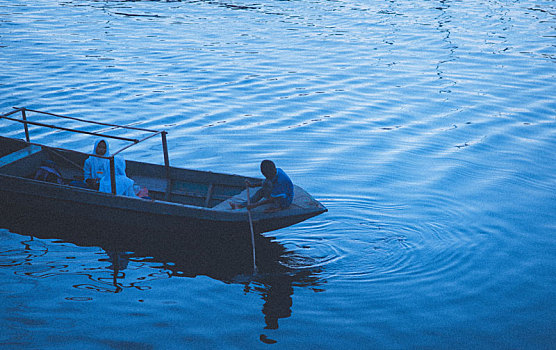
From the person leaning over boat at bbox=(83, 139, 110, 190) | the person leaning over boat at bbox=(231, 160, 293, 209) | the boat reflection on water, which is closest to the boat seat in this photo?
the person leaning over boat at bbox=(231, 160, 293, 209)

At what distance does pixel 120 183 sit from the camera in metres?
10.9

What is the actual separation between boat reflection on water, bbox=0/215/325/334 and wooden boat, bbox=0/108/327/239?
0.22 metres

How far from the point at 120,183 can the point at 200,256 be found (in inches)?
76.1

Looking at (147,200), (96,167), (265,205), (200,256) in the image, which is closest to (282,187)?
(265,205)

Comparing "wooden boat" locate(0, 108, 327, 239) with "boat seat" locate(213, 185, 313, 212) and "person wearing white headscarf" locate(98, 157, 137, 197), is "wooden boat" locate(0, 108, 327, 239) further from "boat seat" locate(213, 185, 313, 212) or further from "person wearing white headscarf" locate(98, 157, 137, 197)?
"person wearing white headscarf" locate(98, 157, 137, 197)

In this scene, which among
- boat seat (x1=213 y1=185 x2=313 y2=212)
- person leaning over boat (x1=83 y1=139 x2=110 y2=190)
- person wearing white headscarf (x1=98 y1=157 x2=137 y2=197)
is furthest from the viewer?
person leaning over boat (x1=83 y1=139 x2=110 y2=190)

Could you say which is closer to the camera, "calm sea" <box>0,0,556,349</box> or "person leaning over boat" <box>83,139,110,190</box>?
"calm sea" <box>0,0,556,349</box>

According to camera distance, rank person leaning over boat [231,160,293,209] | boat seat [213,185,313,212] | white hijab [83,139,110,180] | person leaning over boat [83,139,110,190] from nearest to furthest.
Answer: person leaning over boat [231,160,293,209]
boat seat [213,185,313,212]
person leaning over boat [83,139,110,190]
white hijab [83,139,110,180]

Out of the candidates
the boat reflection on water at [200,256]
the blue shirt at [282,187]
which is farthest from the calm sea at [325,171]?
the blue shirt at [282,187]

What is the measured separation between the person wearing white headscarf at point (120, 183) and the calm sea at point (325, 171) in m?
1.08

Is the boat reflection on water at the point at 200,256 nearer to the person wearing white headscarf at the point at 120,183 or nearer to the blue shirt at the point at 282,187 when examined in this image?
the person wearing white headscarf at the point at 120,183

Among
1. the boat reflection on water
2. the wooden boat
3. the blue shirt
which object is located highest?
the blue shirt

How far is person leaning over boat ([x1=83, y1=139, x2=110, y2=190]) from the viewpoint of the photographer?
11409mm

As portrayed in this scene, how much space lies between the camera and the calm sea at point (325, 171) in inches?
351
